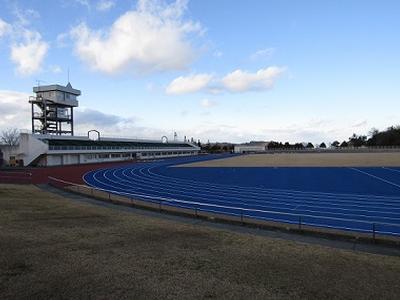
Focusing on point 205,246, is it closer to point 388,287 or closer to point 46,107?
point 388,287

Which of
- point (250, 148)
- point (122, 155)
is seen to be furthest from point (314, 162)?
point (250, 148)

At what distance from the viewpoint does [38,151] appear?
5425 cm

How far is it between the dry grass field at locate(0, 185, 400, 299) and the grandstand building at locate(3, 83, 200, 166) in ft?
149

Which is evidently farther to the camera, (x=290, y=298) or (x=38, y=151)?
(x=38, y=151)

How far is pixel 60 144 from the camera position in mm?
58719

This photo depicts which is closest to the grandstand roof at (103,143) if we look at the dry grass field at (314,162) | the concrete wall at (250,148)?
the dry grass field at (314,162)

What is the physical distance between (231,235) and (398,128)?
6238 inches

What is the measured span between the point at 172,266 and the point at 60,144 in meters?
54.6

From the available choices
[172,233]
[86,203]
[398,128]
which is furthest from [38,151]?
[398,128]

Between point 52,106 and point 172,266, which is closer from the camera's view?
point 172,266

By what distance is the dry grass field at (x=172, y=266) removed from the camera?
6625 millimetres

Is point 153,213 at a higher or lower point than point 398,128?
lower

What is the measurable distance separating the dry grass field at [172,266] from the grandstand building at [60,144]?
45.5 m

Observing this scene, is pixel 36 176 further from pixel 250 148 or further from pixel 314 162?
pixel 250 148
